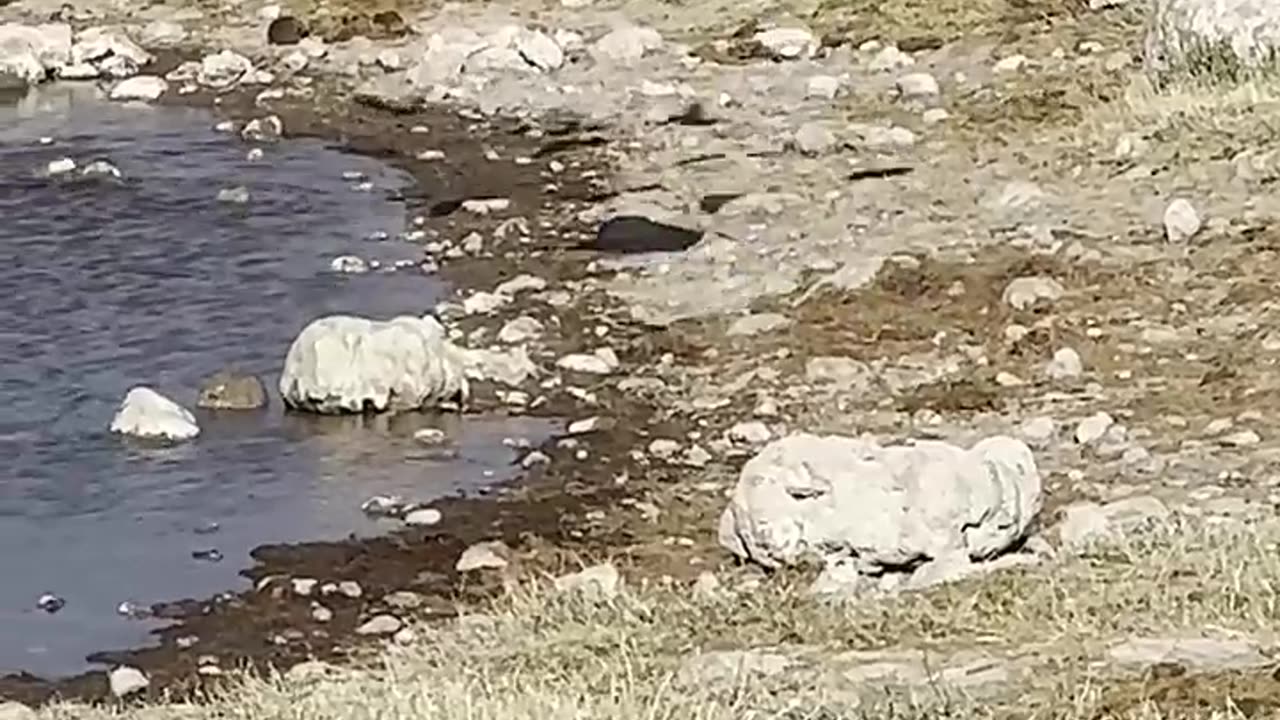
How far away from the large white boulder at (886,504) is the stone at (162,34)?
1061 cm

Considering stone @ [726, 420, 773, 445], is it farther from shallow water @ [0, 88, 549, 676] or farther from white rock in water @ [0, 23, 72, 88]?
white rock in water @ [0, 23, 72, 88]

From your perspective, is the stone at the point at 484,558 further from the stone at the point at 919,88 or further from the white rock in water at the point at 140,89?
the white rock in water at the point at 140,89

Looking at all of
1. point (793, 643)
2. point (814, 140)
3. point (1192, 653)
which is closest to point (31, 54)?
point (814, 140)

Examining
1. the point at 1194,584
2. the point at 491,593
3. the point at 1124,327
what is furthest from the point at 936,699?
the point at 1124,327

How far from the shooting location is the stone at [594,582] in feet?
21.8

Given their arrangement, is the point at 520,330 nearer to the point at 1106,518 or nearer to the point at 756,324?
the point at 756,324

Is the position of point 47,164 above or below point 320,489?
below

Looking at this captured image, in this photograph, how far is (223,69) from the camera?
1636 cm

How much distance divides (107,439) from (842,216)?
11.3 ft

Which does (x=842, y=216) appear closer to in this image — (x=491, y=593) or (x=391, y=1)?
(x=491, y=593)

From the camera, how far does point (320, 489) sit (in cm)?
870

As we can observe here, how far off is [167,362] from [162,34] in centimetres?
775

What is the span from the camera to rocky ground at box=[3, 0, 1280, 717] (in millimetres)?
5711

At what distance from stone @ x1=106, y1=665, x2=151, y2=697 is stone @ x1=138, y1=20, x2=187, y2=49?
34.9ft
